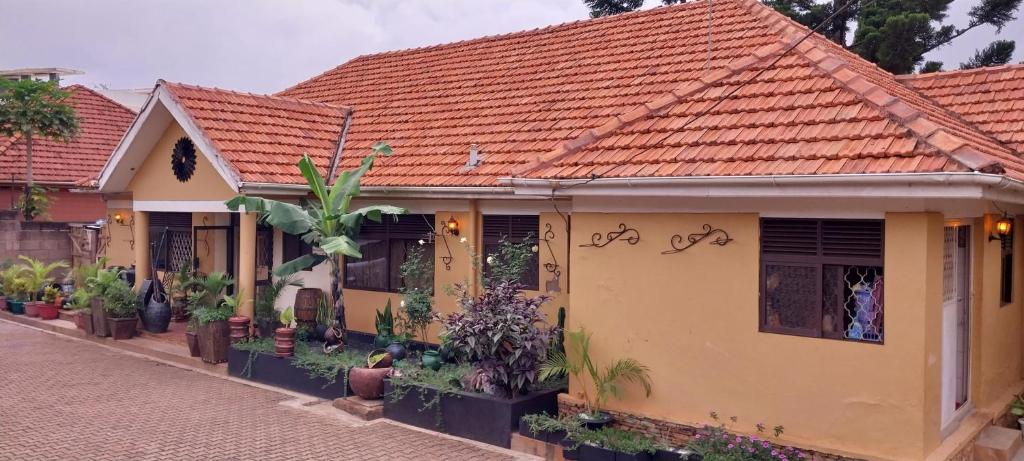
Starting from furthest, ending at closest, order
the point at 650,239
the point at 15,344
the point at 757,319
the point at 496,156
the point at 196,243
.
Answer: the point at 196,243 → the point at 15,344 → the point at 496,156 → the point at 650,239 → the point at 757,319

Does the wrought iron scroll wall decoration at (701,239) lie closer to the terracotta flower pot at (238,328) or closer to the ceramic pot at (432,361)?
the ceramic pot at (432,361)

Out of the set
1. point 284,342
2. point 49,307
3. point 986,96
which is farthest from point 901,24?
point 49,307

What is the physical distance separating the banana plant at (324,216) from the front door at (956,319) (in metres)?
6.41

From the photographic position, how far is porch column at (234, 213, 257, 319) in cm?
1161

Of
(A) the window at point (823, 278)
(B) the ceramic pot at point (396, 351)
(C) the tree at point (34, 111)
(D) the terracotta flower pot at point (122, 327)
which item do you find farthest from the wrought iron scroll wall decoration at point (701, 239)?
(C) the tree at point (34, 111)

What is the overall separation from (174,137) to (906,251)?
11054mm

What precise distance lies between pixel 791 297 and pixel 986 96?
5539 mm

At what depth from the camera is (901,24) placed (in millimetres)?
18781

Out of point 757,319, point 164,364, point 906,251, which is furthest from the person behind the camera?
point 164,364

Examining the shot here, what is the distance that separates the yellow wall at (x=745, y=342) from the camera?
6.50 meters

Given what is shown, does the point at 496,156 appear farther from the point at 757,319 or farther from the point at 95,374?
the point at 95,374

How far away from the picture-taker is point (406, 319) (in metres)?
11.3

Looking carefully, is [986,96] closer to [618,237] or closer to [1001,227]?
[1001,227]

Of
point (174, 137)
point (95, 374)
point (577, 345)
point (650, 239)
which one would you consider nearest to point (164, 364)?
point (95, 374)
